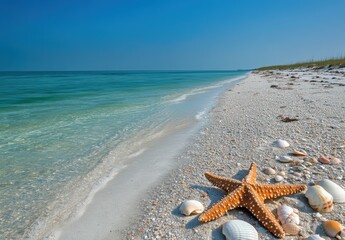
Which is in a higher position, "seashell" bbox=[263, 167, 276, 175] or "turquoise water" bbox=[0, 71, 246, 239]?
"seashell" bbox=[263, 167, 276, 175]

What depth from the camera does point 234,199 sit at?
2.47 meters

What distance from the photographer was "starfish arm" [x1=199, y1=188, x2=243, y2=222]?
2.32 metres

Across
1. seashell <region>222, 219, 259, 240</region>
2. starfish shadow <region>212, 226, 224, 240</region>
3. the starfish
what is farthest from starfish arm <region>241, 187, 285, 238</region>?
starfish shadow <region>212, 226, 224, 240</region>

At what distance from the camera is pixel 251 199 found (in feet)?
8.04

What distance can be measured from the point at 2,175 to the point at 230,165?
3574 millimetres

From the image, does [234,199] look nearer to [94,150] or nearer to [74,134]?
[94,150]

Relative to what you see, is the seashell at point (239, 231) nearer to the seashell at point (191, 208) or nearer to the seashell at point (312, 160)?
the seashell at point (191, 208)

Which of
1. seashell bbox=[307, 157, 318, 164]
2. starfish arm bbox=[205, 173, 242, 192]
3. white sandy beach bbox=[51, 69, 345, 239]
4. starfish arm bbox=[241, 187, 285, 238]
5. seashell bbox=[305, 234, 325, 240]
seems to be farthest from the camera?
seashell bbox=[307, 157, 318, 164]

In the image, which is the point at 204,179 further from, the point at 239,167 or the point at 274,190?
the point at 274,190

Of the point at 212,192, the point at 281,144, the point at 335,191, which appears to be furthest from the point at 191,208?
the point at 281,144

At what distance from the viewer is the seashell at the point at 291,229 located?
2.16 m

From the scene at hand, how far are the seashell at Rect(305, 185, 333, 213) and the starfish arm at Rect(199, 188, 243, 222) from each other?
73 centimetres

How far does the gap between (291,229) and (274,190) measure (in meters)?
0.48

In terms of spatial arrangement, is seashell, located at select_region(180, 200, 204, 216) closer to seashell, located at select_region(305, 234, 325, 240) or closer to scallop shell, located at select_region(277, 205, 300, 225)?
scallop shell, located at select_region(277, 205, 300, 225)
